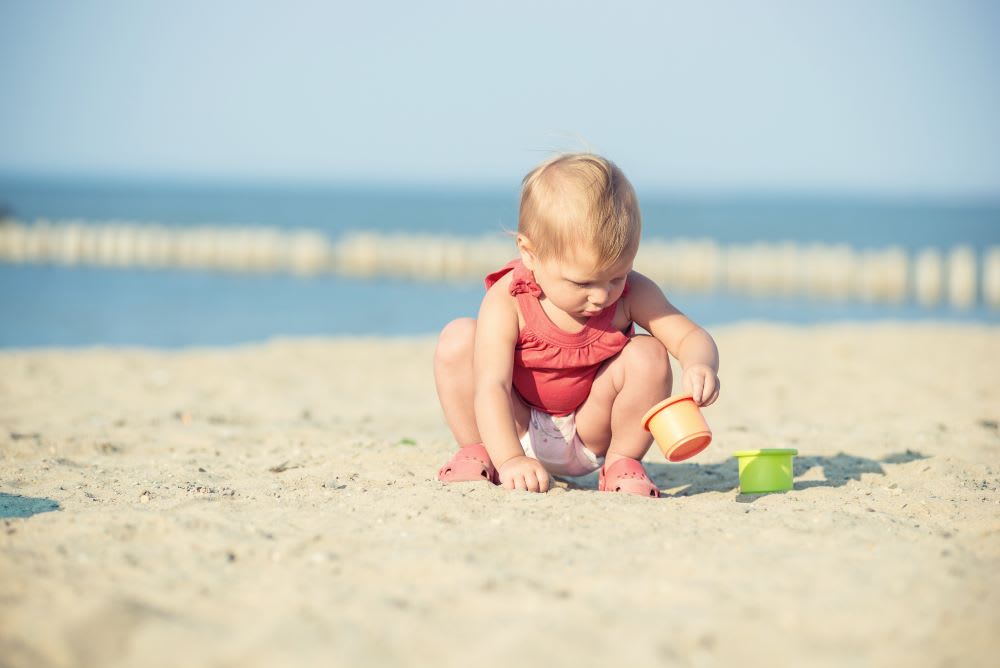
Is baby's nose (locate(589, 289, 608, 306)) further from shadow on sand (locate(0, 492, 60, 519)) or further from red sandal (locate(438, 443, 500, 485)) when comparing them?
shadow on sand (locate(0, 492, 60, 519))

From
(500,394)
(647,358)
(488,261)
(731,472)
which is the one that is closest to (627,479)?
(647,358)

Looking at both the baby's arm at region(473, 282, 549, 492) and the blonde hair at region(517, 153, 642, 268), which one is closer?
the blonde hair at region(517, 153, 642, 268)

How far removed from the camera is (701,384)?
3.24m

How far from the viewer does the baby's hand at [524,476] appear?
3211 mm

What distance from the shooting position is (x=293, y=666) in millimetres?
1875

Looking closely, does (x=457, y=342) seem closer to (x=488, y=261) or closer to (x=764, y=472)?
(x=764, y=472)

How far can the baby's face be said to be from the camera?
3137mm

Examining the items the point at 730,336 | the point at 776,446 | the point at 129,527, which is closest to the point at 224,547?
the point at 129,527

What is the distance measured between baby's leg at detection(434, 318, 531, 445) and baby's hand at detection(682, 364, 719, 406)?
0.65 metres

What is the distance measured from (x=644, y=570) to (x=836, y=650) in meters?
0.54

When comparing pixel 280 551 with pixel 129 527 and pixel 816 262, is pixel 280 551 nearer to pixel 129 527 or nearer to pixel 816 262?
pixel 129 527

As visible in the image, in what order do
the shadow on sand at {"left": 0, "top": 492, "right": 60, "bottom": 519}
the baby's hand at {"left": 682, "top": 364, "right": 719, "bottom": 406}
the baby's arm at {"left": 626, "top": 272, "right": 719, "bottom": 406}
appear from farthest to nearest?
1. the baby's arm at {"left": 626, "top": 272, "right": 719, "bottom": 406}
2. the baby's hand at {"left": 682, "top": 364, "right": 719, "bottom": 406}
3. the shadow on sand at {"left": 0, "top": 492, "right": 60, "bottom": 519}

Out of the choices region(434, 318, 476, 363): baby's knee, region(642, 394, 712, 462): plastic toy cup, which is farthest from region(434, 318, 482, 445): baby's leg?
region(642, 394, 712, 462): plastic toy cup

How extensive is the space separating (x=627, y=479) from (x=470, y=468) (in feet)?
1.87
